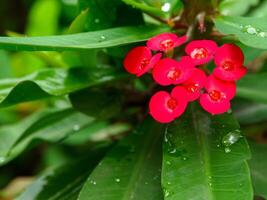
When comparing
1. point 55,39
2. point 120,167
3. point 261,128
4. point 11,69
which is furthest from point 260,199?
point 11,69

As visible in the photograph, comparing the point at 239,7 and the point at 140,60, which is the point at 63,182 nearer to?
the point at 140,60

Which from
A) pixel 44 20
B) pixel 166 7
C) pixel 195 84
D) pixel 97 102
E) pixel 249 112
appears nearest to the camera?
pixel 195 84

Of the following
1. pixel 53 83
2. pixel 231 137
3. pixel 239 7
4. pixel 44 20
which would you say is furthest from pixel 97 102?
pixel 44 20

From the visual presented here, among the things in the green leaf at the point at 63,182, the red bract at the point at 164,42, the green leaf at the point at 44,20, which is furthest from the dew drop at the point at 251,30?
the green leaf at the point at 44,20

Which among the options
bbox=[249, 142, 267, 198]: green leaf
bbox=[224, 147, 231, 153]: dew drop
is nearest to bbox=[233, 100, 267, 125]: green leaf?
bbox=[249, 142, 267, 198]: green leaf

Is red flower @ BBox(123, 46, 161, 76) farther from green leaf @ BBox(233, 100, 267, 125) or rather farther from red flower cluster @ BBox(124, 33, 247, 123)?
green leaf @ BBox(233, 100, 267, 125)
